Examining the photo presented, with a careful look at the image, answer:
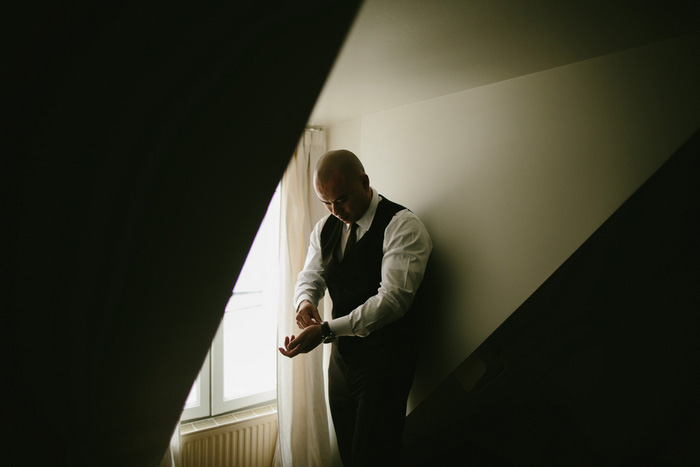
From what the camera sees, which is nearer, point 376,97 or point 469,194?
point 469,194

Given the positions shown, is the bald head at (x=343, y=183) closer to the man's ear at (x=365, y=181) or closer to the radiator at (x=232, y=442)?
the man's ear at (x=365, y=181)

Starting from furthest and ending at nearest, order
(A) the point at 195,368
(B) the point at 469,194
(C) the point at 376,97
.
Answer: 1. (C) the point at 376,97
2. (B) the point at 469,194
3. (A) the point at 195,368

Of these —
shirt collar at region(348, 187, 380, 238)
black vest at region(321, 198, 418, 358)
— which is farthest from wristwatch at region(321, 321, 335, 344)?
shirt collar at region(348, 187, 380, 238)

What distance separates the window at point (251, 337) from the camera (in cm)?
225

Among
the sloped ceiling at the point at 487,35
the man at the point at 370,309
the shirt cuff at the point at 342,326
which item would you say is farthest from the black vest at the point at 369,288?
the sloped ceiling at the point at 487,35

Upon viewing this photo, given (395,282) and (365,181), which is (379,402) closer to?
(395,282)

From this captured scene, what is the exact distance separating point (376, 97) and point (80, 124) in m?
1.48

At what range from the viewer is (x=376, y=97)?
1.71 metres

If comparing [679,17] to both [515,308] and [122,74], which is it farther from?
[122,74]

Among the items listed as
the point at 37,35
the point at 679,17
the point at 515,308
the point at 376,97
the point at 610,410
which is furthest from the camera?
the point at 610,410

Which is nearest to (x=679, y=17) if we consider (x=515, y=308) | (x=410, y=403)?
(x=515, y=308)

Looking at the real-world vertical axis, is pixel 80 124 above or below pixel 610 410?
above

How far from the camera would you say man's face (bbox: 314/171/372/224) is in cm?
160

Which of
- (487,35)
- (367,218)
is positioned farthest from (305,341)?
(487,35)
